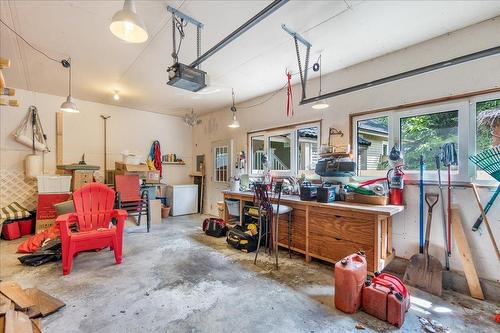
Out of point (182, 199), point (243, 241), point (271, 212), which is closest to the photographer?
point (271, 212)

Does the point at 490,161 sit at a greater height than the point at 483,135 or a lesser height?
lesser

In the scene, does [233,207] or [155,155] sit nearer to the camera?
[233,207]

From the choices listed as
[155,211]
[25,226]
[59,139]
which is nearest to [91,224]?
[155,211]

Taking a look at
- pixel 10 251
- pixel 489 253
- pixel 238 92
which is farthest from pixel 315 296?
pixel 10 251

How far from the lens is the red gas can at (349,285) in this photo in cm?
201

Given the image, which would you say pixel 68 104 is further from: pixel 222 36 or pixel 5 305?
pixel 5 305

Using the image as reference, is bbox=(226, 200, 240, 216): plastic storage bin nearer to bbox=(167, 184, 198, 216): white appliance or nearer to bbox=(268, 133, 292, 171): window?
bbox=(268, 133, 292, 171): window

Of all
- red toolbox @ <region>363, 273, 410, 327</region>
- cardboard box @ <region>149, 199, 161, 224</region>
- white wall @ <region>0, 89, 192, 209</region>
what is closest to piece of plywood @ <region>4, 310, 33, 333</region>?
red toolbox @ <region>363, 273, 410, 327</region>

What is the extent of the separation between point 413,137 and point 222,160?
4026 mm

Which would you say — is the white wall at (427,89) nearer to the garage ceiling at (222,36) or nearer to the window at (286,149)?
the garage ceiling at (222,36)

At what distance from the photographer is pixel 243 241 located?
353 cm

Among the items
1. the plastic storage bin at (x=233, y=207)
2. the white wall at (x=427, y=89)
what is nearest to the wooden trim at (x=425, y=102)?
the white wall at (x=427, y=89)

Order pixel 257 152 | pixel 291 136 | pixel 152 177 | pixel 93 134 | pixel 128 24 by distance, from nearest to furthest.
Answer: pixel 128 24 → pixel 291 136 → pixel 257 152 → pixel 93 134 → pixel 152 177

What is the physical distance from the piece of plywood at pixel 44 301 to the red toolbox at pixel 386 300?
8.90 feet
